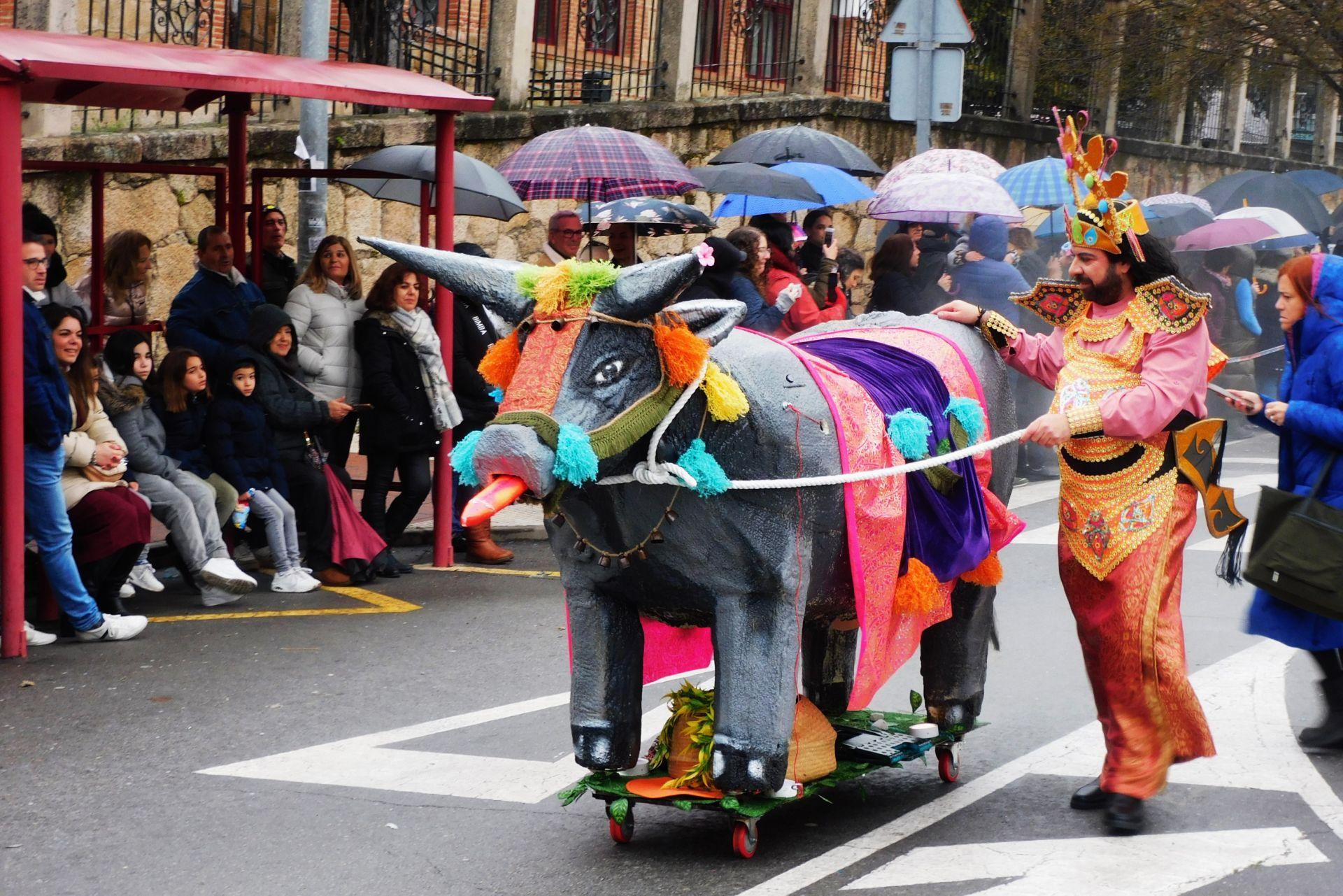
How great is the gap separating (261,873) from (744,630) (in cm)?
165

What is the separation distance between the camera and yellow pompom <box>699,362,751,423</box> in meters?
4.89

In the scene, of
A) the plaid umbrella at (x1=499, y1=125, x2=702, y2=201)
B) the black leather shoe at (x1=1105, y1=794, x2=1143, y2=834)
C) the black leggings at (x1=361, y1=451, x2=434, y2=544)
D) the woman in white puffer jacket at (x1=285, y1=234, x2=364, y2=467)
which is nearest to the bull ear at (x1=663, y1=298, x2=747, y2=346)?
the black leather shoe at (x1=1105, y1=794, x2=1143, y2=834)

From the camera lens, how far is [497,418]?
4703 millimetres

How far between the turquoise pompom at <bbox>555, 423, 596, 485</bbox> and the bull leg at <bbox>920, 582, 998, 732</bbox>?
198cm

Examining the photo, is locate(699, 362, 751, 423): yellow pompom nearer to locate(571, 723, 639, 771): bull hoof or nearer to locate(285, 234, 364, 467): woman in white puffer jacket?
locate(571, 723, 639, 771): bull hoof

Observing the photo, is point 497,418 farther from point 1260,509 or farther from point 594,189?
point 594,189

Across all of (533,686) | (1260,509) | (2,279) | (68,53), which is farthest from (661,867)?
(68,53)

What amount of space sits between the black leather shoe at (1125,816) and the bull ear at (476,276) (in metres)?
2.57

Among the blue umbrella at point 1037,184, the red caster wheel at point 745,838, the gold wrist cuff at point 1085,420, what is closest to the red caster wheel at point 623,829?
the red caster wheel at point 745,838

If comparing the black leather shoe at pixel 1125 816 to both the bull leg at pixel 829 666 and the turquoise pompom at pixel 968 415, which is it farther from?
the turquoise pompom at pixel 968 415

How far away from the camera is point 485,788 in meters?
6.07

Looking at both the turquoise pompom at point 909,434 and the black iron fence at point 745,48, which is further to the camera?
the black iron fence at point 745,48

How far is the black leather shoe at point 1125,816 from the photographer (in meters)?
5.65

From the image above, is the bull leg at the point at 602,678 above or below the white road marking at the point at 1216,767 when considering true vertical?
above
